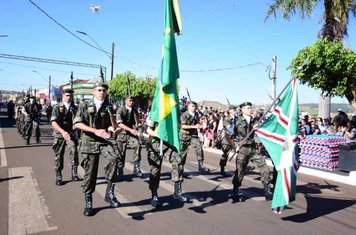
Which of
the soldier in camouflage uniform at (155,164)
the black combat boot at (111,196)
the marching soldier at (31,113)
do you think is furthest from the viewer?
the marching soldier at (31,113)

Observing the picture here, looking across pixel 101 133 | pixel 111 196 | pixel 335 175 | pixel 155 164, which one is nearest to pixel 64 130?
pixel 111 196

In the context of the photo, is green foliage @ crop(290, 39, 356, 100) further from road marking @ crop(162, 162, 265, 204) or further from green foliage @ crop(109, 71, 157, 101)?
green foliage @ crop(109, 71, 157, 101)

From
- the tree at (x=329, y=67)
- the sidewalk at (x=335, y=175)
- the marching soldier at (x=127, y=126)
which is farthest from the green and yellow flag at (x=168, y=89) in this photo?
the tree at (x=329, y=67)

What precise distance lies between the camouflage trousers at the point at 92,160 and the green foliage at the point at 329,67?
8564mm

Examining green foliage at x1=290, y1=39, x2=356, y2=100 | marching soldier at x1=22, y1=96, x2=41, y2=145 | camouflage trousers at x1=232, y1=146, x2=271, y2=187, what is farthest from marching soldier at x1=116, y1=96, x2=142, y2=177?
marching soldier at x1=22, y1=96, x2=41, y2=145

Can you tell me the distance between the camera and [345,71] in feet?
41.2

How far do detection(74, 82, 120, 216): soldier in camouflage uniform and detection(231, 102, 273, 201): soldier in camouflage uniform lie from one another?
2.40m

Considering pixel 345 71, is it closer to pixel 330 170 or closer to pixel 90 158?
pixel 330 170

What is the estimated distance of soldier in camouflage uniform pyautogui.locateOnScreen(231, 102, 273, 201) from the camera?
6988mm

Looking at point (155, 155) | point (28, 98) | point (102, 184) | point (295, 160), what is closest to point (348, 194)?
point (295, 160)

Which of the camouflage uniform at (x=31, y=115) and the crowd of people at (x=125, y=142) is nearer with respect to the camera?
the crowd of people at (x=125, y=142)

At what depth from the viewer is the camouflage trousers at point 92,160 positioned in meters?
5.91

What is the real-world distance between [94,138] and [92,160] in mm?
371

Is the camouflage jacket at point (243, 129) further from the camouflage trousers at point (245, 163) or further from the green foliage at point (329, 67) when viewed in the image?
the green foliage at point (329, 67)
